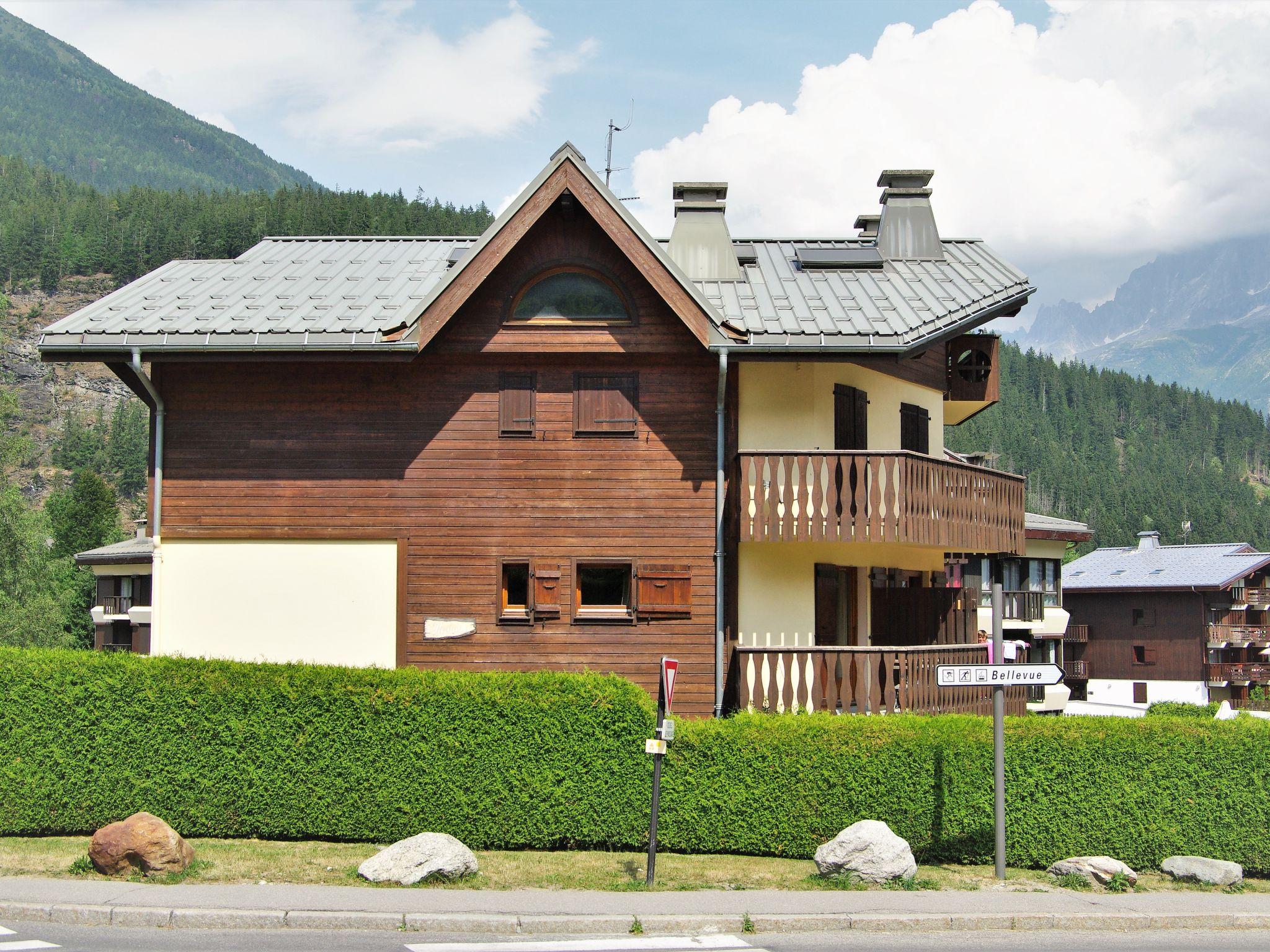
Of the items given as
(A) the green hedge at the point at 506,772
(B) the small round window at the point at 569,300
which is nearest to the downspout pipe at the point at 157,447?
(A) the green hedge at the point at 506,772

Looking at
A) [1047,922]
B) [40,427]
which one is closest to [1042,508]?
[40,427]

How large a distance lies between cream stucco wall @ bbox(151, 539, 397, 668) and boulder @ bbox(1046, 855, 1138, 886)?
10.3 m

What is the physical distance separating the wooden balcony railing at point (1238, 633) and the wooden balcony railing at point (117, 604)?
57431 millimetres

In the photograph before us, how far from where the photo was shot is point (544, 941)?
11148 millimetres

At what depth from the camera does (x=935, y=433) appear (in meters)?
23.1

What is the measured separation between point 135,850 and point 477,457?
8.35m

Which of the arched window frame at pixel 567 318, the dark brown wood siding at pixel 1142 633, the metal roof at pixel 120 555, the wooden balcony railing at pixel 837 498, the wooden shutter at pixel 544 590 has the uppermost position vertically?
the arched window frame at pixel 567 318

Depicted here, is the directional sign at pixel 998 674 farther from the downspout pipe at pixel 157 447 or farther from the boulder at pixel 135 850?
the downspout pipe at pixel 157 447

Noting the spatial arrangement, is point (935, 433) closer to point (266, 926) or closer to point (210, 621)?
point (210, 621)

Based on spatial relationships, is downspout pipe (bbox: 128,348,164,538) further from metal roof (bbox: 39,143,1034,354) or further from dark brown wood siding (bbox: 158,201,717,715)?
metal roof (bbox: 39,143,1034,354)

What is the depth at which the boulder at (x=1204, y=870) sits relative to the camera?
1393 centimetres

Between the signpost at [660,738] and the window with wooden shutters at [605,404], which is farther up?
the window with wooden shutters at [605,404]

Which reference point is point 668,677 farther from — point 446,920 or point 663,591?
point 663,591

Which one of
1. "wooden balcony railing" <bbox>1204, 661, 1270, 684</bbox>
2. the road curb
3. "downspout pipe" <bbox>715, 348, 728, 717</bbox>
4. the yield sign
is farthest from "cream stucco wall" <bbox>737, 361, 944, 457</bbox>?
"wooden balcony railing" <bbox>1204, 661, 1270, 684</bbox>
